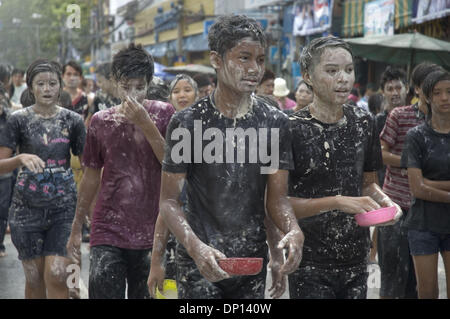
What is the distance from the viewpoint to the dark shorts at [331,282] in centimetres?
354

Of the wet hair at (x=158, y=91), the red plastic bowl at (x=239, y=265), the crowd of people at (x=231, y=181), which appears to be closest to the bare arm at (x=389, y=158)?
the crowd of people at (x=231, y=181)

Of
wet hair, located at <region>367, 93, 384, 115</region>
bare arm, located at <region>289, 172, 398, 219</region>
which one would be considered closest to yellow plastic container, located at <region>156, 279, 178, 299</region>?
bare arm, located at <region>289, 172, 398, 219</region>

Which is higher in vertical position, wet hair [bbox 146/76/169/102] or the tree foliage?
the tree foliage

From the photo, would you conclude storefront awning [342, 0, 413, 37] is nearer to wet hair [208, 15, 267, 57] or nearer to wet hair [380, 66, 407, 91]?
wet hair [380, 66, 407, 91]

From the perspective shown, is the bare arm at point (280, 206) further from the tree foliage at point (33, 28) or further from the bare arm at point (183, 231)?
the tree foliage at point (33, 28)

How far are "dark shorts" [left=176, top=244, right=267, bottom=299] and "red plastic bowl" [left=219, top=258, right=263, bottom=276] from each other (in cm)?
32

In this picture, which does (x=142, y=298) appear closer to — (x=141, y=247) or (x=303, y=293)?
(x=141, y=247)

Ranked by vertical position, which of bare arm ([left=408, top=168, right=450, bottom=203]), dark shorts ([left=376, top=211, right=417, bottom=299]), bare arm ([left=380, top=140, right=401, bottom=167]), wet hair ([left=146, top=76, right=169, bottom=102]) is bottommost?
dark shorts ([left=376, top=211, right=417, bottom=299])

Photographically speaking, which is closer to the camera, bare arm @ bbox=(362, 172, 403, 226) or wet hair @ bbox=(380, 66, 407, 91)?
bare arm @ bbox=(362, 172, 403, 226)

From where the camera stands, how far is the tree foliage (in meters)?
22.0

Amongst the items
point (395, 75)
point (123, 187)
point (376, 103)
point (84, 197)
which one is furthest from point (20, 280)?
point (376, 103)

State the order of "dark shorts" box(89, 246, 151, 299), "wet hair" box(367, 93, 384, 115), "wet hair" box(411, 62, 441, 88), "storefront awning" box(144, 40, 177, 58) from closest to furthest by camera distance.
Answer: "dark shorts" box(89, 246, 151, 299) → "wet hair" box(411, 62, 441, 88) → "wet hair" box(367, 93, 384, 115) → "storefront awning" box(144, 40, 177, 58)

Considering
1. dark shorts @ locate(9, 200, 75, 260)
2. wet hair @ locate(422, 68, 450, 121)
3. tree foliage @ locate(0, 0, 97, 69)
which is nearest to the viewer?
wet hair @ locate(422, 68, 450, 121)

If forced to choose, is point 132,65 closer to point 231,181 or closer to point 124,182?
point 124,182
